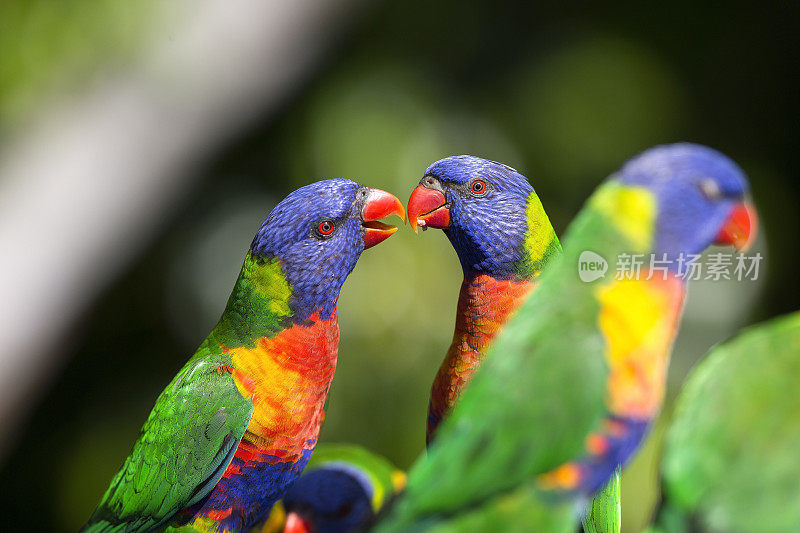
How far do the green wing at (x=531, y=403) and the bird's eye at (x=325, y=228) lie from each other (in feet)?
1.74

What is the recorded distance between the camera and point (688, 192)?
31.5 inches

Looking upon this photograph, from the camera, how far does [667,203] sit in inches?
31.5

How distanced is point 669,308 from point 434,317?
3.32 meters

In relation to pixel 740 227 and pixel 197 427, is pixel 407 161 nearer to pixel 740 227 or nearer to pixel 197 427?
pixel 197 427

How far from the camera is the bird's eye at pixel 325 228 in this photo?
1260mm

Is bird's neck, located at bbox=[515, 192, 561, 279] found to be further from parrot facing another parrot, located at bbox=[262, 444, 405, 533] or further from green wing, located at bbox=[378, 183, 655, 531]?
parrot facing another parrot, located at bbox=[262, 444, 405, 533]

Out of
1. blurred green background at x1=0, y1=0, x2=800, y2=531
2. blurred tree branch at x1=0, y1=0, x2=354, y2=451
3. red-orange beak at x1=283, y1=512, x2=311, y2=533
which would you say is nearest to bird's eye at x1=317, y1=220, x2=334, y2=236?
red-orange beak at x1=283, y1=512, x2=311, y2=533

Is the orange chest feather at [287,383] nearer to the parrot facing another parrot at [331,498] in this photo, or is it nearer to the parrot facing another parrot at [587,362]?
the parrot facing another parrot at [587,362]

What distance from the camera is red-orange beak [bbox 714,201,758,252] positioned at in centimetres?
83

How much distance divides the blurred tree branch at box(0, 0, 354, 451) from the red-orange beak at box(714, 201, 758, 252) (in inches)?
110

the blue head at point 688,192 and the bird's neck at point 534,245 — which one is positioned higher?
the blue head at point 688,192

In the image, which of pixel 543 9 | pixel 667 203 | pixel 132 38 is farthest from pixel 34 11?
pixel 667 203

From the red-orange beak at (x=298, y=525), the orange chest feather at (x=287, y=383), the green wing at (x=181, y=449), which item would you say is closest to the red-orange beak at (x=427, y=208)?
the orange chest feather at (x=287, y=383)

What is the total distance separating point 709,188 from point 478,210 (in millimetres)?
506
